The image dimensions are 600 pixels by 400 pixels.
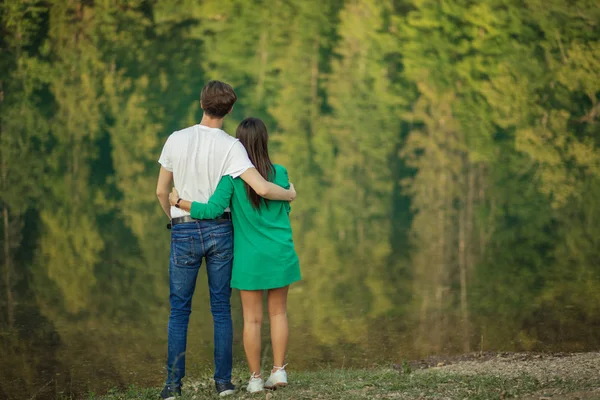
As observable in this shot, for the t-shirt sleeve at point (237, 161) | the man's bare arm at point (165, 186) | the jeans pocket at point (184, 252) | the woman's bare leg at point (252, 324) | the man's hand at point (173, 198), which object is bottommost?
the woman's bare leg at point (252, 324)

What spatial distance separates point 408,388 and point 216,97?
2093 millimetres

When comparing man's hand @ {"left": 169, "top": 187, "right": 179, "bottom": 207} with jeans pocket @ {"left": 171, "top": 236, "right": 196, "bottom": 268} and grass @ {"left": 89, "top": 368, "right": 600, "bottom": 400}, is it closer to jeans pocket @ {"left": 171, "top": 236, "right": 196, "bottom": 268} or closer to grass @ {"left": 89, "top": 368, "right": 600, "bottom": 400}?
jeans pocket @ {"left": 171, "top": 236, "right": 196, "bottom": 268}

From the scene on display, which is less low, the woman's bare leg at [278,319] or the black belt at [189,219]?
the black belt at [189,219]

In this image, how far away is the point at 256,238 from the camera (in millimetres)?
5613

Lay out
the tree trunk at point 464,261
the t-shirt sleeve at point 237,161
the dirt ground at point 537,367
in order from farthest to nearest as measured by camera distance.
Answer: the tree trunk at point 464,261, the t-shirt sleeve at point 237,161, the dirt ground at point 537,367

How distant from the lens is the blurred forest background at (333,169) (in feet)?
34.1

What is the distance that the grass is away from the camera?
217 inches

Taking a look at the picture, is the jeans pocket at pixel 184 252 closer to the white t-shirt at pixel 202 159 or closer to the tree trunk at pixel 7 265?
the white t-shirt at pixel 202 159

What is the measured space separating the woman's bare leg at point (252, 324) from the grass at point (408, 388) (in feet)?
0.70

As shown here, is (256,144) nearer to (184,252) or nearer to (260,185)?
(260,185)

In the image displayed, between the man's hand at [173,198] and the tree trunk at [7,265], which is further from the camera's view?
the tree trunk at [7,265]

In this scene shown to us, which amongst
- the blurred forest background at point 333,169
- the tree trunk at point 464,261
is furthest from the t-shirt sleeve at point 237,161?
the tree trunk at point 464,261

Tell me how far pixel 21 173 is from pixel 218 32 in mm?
19570

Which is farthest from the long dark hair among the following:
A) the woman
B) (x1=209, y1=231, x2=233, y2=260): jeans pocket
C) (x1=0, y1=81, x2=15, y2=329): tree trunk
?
(x1=0, y1=81, x2=15, y2=329): tree trunk
